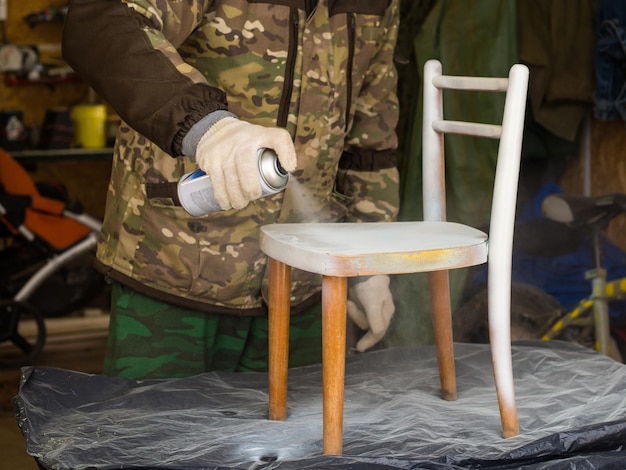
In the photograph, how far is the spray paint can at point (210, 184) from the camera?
3.88 ft

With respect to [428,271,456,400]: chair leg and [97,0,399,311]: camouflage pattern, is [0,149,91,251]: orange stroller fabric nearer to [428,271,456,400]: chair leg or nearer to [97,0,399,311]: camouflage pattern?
[97,0,399,311]: camouflage pattern

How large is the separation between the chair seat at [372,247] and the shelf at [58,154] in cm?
277

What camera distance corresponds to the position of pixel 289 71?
60.1 inches

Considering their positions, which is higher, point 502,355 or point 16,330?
point 502,355

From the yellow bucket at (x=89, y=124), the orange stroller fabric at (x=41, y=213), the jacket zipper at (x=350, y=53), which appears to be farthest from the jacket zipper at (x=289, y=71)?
the yellow bucket at (x=89, y=124)

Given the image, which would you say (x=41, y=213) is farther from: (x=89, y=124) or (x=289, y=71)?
(x=289, y=71)

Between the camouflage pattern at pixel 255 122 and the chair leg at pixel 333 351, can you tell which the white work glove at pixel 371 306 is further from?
the chair leg at pixel 333 351

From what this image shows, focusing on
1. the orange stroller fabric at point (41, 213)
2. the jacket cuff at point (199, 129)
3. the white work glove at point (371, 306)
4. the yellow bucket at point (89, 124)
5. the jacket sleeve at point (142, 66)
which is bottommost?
the orange stroller fabric at point (41, 213)

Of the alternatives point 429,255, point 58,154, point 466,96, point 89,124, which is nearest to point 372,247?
point 429,255

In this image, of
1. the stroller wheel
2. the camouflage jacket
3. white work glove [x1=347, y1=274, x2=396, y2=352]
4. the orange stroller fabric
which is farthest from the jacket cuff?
the orange stroller fabric

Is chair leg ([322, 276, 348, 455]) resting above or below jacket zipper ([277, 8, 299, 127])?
below

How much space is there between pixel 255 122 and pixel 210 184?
1.13 ft

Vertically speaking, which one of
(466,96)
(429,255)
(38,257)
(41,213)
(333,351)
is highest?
(466,96)

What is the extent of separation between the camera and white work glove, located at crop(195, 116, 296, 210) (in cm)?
117
